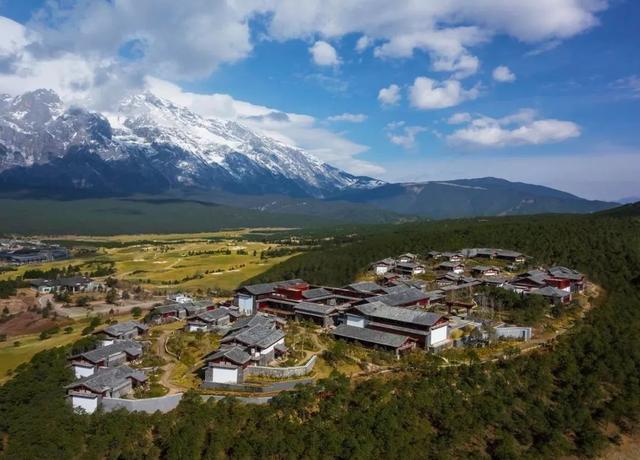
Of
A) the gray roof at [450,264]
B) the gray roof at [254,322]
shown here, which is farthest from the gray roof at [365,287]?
the gray roof at [450,264]

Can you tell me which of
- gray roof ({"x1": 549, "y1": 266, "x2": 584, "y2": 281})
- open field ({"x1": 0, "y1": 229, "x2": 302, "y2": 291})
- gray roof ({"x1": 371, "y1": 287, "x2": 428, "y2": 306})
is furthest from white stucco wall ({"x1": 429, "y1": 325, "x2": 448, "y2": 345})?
open field ({"x1": 0, "y1": 229, "x2": 302, "y2": 291})

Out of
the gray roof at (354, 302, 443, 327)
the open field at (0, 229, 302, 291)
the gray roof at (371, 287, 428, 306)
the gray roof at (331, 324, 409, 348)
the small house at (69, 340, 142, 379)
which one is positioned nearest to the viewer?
the small house at (69, 340, 142, 379)

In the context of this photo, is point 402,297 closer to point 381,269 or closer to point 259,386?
point 259,386

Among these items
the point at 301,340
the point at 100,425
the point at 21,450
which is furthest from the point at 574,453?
the point at 21,450

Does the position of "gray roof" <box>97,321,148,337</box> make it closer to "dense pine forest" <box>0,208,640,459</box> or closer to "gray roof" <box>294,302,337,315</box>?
"dense pine forest" <box>0,208,640,459</box>

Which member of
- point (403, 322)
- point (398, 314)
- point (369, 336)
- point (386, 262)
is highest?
point (386, 262)

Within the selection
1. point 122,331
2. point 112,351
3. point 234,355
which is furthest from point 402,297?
point 122,331
